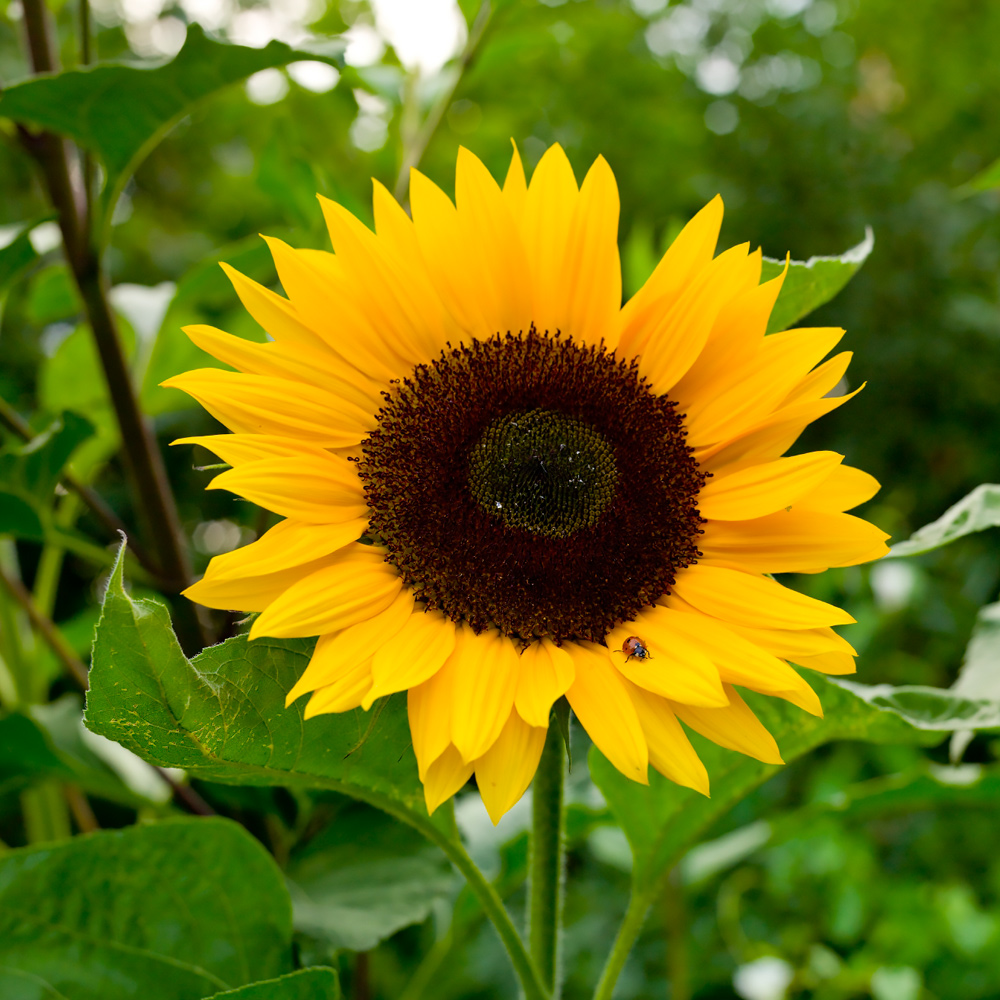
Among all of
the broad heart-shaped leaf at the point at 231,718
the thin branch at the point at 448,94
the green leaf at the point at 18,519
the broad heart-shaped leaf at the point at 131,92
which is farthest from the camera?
the thin branch at the point at 448,94

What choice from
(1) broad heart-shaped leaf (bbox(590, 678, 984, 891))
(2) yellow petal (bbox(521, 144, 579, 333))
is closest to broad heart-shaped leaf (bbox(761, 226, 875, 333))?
(2) yellow petal (bbox(521, 144, 579, 333))

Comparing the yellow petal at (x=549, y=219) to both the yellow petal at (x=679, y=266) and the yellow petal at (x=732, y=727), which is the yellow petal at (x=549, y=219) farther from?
the yellow petal at (x=732, y=727)

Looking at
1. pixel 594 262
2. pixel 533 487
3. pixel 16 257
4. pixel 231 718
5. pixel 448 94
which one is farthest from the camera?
pixel 448 94

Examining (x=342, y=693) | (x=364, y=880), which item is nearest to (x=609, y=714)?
(x=342, y=693)

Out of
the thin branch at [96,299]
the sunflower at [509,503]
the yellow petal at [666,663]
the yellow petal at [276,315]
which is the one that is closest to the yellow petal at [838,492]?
the sunflower at [509,503]

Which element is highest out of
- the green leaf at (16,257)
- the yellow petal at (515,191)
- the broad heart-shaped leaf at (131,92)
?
the broad heart-shaped leaf at (131,92)

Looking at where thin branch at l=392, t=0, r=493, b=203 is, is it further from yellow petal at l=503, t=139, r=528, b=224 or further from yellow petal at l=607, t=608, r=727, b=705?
yellow petal at l=607, t=608, r=727, b=705

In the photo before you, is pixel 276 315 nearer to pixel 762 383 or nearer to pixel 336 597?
pixel 336 597
